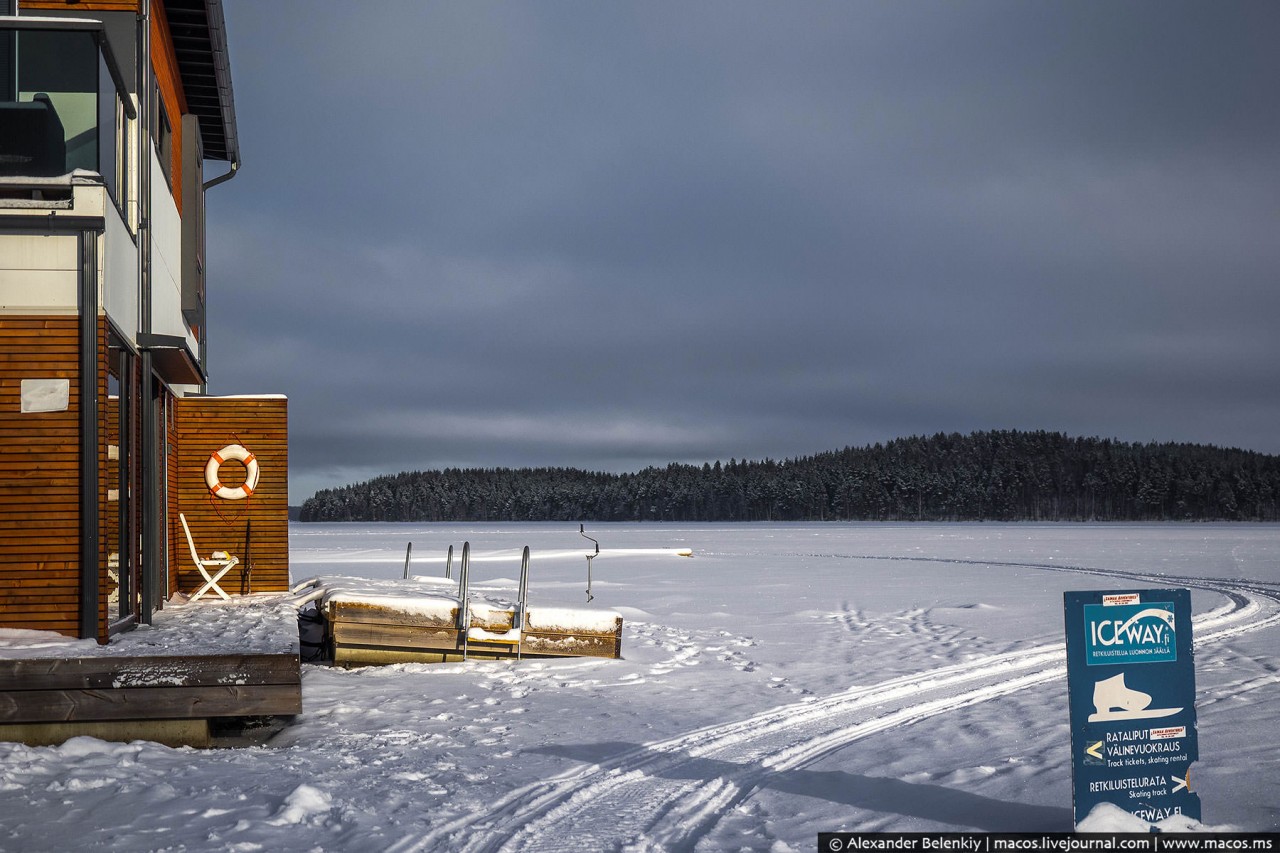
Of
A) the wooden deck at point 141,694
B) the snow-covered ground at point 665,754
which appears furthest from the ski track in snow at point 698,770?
the wooden deck at point 141,694

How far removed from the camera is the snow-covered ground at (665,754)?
4422mm

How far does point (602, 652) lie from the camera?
947 cm

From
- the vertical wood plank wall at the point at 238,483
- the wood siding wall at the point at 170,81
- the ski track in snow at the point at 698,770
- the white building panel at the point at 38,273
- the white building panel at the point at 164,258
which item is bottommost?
the ski track in snow at the point at 698,770

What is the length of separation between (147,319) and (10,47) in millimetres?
2636

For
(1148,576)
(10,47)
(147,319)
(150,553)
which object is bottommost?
(1148,576)

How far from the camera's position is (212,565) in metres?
12.8

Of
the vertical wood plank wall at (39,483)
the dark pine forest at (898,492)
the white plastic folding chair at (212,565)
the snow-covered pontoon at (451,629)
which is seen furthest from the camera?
the dark pine forest at (898,492)

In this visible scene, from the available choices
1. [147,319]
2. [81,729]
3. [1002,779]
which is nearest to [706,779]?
[1002,779]

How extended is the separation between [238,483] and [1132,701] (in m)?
11.7

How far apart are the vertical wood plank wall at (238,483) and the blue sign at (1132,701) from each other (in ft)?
35.9

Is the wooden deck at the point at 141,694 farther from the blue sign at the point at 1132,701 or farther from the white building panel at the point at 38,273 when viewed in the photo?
the blue sign at the point at 1132,701

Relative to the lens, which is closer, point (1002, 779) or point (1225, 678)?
point (1002, 779)

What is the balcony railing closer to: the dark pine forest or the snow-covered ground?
the snow-covered ground

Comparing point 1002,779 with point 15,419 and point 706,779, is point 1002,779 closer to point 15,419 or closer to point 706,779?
point 706,779
